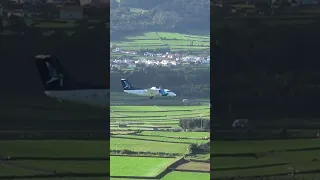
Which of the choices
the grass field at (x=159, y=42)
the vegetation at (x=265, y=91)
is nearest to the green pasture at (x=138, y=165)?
the vegetation at (x=265, y=91)

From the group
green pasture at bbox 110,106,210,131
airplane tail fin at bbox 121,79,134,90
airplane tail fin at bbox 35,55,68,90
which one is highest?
airplane tail fin at bbox 35,55,68,90

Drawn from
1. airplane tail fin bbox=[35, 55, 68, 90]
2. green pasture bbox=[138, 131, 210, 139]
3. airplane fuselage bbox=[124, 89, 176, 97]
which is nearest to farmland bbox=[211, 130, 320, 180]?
green pasture bbox=[138, 131, 210, 139]

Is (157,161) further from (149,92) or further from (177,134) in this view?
(149,92)

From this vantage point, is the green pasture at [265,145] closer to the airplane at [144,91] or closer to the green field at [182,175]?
the green field at [182,175]

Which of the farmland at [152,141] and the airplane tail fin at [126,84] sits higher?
the airplane tail fin at [126,84]

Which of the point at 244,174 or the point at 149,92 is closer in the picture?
the point at 244,174

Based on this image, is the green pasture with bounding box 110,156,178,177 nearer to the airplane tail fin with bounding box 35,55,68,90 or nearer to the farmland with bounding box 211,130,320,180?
the farmland with bounding box 211,130,320,180

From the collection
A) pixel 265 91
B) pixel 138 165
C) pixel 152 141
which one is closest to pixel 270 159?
pixel 265 91

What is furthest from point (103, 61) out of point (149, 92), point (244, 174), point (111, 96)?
point (244, 174)
